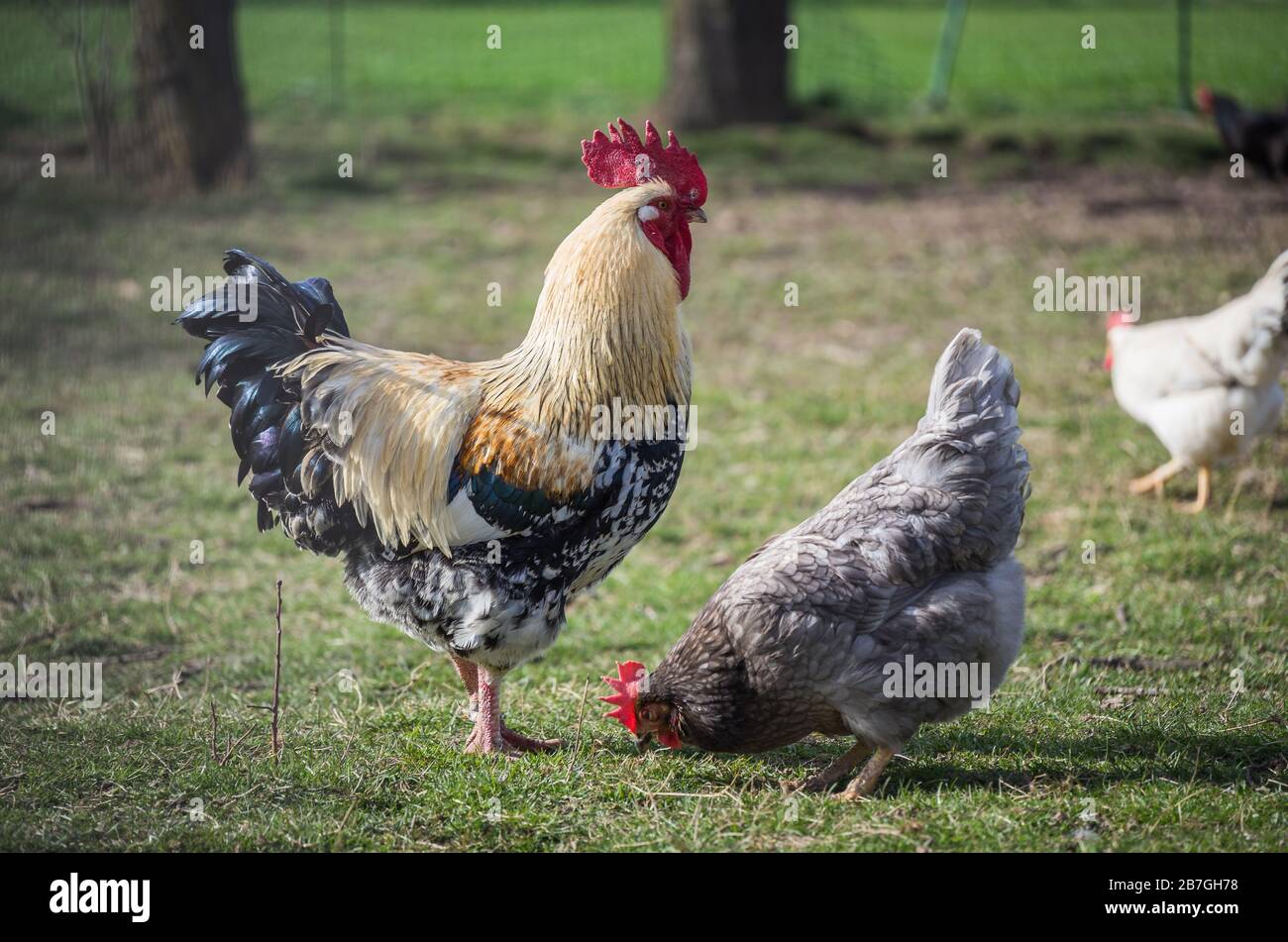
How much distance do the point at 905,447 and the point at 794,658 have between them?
998 millimetres

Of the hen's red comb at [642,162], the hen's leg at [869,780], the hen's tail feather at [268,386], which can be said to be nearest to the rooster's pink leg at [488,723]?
the hen's tail feather at [268,386]

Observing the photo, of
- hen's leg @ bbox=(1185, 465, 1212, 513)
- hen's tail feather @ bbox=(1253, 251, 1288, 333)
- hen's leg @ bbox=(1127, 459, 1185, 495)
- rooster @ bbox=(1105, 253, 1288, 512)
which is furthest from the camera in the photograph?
hen's leg @ bbox=(1127, 459, 1185, 495)

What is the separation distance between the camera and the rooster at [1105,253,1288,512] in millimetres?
7070

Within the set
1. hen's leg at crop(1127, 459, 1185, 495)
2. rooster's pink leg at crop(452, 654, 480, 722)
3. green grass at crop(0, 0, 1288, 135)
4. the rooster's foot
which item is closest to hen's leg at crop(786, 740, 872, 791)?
the rooster's foot

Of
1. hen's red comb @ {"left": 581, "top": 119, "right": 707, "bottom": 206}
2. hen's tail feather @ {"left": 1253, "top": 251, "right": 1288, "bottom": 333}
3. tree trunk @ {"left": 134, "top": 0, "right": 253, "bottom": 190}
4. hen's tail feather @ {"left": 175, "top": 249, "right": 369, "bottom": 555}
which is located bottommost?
hen's tail feather @ {"left": 175, "top": 249, "right": 369, "bottom": 555}

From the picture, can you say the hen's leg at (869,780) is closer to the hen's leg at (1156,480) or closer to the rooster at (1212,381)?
the rooster at (1212,381)

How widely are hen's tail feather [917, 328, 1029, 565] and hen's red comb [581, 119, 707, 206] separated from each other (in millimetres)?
1237

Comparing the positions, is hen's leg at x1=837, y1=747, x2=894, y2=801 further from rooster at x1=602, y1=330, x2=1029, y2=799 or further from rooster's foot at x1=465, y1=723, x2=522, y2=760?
rooster's foot at x1=465, y1=723, x2=522, y2=760

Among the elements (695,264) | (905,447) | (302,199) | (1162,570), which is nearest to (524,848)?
(905,447)

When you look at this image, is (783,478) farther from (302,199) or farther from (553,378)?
(302,199)

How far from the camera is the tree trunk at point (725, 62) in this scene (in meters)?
14.0

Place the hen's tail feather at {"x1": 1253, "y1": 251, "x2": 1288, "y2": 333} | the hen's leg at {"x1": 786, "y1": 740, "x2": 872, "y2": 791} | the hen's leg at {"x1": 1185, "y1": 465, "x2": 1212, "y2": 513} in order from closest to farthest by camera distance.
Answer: the hen's leg at {"x1": 786, "y1": 740, "x2": 872, "y2": 791} < the hen's tail feather at {"x1": 1253, "y1": 251, "x2": 1288, "y2": 333} < the hen's leg at {"x1": 1185, "y1": 465, "x2": 1212, "y2": 513}

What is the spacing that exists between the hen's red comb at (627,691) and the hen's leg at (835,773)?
673 mm

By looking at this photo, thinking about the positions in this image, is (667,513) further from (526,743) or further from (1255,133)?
(1255,133)
